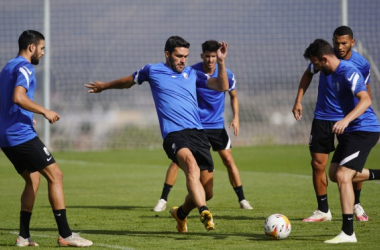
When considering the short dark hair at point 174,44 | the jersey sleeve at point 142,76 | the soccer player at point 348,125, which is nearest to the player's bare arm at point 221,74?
the short dark hair at point 174,44

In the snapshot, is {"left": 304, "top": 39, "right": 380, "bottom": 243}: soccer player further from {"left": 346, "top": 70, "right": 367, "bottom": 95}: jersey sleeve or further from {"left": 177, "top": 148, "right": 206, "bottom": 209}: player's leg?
{"left": 177, "top": 148, "right": 206, "bottom": 209}: player's leg

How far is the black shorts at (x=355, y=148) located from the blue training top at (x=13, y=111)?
11.2ft

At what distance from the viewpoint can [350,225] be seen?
7992mm

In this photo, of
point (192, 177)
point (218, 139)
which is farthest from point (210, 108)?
point (192, 177)

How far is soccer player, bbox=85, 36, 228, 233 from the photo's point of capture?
885 centimetres

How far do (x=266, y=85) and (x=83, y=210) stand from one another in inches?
706

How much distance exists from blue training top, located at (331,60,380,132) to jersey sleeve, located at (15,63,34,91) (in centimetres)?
325

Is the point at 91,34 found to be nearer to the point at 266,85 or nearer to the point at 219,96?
the point at 266,85

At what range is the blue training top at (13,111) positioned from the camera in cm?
812

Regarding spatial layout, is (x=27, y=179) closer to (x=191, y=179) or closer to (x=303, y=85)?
(x=191, y=179)

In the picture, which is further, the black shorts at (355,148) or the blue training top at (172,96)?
the blue training top at (172,96)

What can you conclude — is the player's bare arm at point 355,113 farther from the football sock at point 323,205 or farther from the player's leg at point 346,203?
the football sock at point 323,205

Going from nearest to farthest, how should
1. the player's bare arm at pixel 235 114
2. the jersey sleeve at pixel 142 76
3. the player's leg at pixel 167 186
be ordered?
the jersey sleeve at pixel 142 76
the player's leg at pixel 167 186
the player's bare arm at pixel 235 114

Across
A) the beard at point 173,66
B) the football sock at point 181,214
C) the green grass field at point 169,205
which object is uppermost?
the beard at point 173,66
